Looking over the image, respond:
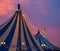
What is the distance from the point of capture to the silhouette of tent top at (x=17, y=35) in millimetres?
19234

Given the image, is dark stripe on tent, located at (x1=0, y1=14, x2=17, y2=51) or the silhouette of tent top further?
the silhouette of tent top

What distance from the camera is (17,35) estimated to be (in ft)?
64.8

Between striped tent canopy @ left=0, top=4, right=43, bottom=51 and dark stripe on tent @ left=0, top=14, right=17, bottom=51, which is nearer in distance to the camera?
dark stripe on tent @ left=0, top=14, right=17, bottom=51

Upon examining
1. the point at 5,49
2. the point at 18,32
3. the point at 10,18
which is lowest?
the point at 5,49

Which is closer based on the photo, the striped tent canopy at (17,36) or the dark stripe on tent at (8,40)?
the dark stripe on tent at (8,40)

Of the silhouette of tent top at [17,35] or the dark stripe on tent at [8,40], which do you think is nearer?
the dark stripe on tent at [8,40]

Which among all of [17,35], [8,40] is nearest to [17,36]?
[17,35]

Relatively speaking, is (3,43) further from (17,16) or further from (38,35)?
(38,35)

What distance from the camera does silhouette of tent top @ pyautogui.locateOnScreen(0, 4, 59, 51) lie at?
19.2 m

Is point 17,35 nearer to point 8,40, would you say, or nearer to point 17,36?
point 17,36

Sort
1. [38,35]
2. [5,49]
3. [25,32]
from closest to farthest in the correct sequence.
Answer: [5,49], [25,32], [38,35]

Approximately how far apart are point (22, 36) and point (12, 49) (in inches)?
55.6

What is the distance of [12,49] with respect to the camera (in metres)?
19.1

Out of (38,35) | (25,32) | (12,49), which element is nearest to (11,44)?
(12,49)
